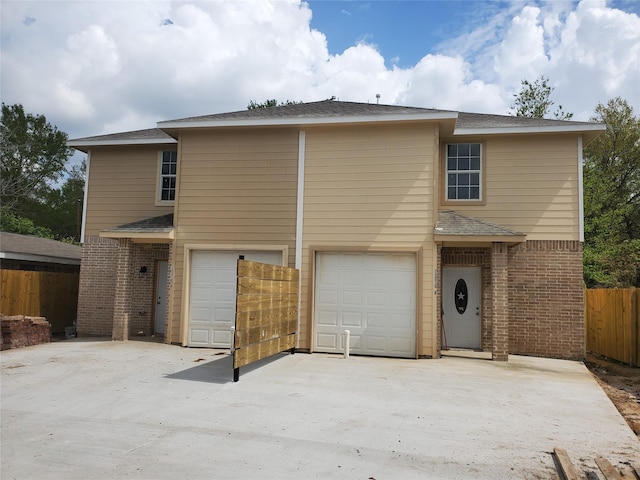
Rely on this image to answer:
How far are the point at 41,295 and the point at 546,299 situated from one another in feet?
47.5

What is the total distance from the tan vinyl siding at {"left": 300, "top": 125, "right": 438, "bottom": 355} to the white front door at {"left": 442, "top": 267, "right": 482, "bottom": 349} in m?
2.05

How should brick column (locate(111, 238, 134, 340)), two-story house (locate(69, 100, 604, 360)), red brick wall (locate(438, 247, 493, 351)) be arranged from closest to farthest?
two-story house (locate(69, 100, 604, 360)), red brick wall (locate(438, 247, 493, 351)), brick column (locate(111, 238, 134, 340))

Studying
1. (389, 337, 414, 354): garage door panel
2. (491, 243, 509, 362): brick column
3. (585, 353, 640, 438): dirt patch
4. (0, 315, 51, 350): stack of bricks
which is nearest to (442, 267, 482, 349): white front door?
(491, 243, 509, 362): brick column

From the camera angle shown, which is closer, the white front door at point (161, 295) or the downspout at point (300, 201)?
the downspout at point (300, 201)

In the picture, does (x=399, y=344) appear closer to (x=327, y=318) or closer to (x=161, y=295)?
(x=327, y=318)

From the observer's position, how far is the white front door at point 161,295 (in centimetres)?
1384

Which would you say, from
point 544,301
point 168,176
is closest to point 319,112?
point 168,176

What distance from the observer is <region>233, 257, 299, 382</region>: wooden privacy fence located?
7.83 metres

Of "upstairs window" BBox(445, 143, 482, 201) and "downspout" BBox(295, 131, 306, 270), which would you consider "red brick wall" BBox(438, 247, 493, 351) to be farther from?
"downspout" BBox(295, 131, 306, 270)

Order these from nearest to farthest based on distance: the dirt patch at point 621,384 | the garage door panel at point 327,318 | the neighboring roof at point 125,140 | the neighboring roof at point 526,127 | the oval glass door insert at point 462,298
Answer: the dirt patch at point 621,384 → the garage door panel at point 327,318 → the neighboring roof at point 526,127 → the oval glass door insert at point 462,298 → the neighboring roof at point 125,140

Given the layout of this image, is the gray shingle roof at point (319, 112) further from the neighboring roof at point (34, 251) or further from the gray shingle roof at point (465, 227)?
the neighboring roof at point (34, 251)

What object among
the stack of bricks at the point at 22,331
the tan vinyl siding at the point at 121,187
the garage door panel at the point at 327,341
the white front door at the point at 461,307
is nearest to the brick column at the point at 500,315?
the white front door at the point at 461,307

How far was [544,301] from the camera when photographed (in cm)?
1190

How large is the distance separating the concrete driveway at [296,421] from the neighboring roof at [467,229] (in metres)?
2.88
